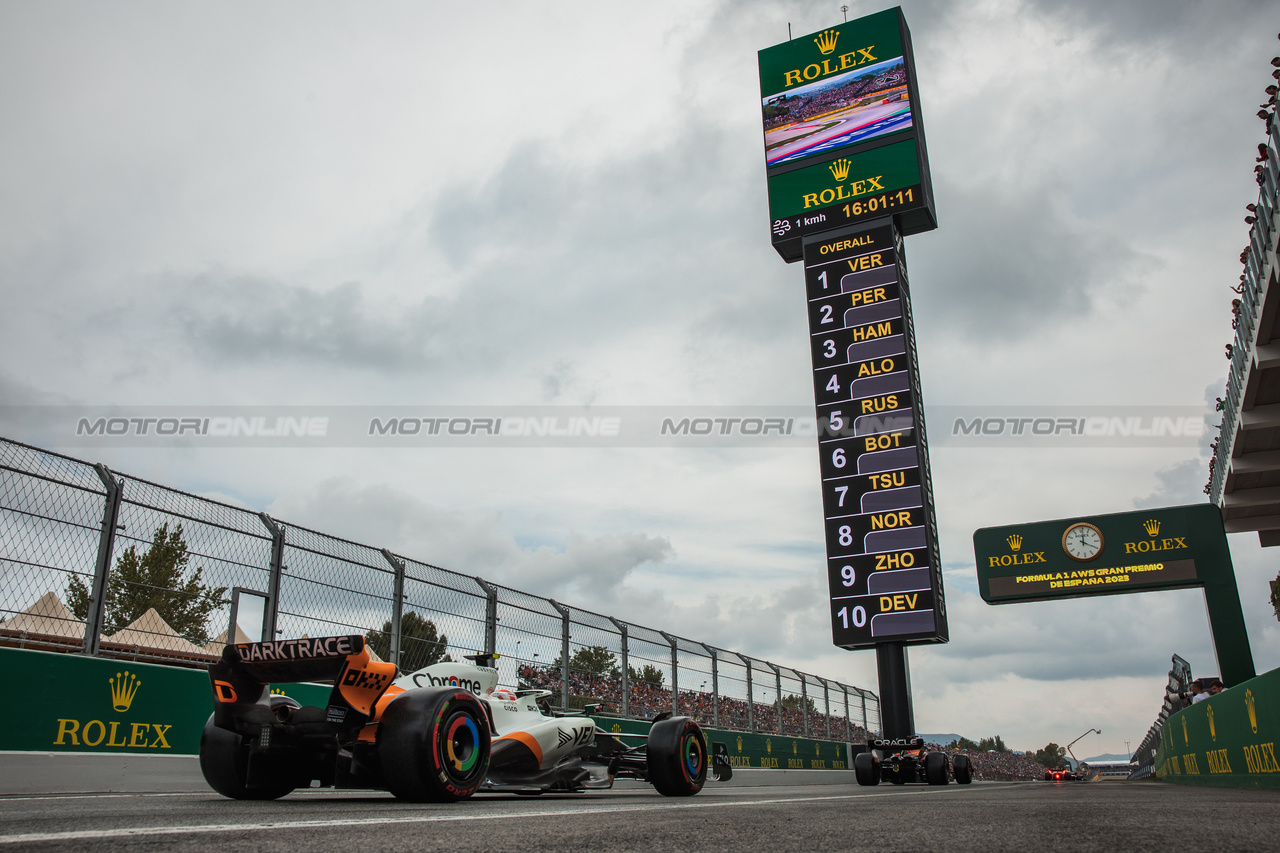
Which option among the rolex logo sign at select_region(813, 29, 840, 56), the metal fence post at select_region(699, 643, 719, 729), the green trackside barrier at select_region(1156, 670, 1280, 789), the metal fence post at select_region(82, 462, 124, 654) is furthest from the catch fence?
the rolex logo sign at select_region(813, 29, 840, 56)

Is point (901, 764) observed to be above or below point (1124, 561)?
below

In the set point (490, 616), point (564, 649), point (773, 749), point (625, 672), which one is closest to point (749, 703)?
point (773, 749)

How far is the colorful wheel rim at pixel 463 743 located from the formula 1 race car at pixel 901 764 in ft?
39.1

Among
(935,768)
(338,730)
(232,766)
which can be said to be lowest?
(935,768)

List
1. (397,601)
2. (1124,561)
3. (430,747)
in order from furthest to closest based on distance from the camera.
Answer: (1124,561)
(397,601)
(430,747)

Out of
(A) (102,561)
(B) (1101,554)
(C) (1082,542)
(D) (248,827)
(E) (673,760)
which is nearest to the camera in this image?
(D) (248,827)

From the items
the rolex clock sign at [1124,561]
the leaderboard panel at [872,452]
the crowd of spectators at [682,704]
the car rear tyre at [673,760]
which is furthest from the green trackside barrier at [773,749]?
the car rear tyre at [673,760]

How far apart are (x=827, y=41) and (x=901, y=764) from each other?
1774cm

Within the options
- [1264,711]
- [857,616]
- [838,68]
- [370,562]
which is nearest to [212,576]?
[370,562]

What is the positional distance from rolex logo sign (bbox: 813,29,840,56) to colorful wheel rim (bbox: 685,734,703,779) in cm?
2054

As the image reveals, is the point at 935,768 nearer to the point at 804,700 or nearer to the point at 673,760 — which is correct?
the point at 804,700

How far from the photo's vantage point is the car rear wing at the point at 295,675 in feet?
14.2

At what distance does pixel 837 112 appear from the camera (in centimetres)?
2195

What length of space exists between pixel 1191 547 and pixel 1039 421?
17.2 ft
